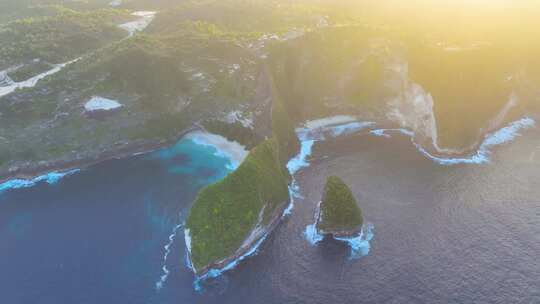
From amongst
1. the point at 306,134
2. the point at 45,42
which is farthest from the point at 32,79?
the point at 306,134

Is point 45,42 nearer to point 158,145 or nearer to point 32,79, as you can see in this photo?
point 32,79

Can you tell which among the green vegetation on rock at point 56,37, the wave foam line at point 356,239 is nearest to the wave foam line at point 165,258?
the wave foam line at point 356,239

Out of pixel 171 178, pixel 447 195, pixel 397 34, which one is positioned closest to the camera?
pixel 447 195

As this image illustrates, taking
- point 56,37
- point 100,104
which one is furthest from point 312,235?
point 56,37

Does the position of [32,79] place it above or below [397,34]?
below

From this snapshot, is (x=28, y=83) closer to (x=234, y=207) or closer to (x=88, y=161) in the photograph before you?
(x=88, y=161)

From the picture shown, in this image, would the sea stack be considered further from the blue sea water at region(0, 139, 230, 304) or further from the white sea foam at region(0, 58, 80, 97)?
the white sea foam at region(0, 58, 80, 97)
